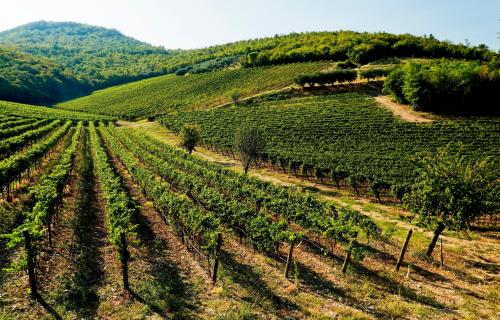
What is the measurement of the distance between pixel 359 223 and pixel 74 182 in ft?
98.2

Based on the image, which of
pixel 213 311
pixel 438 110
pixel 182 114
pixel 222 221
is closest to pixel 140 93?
pixel 182 114

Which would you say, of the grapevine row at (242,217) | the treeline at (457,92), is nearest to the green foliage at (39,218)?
the grapevine row at (242,217)

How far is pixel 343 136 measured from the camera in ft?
214

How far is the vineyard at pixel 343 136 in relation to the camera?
47.5 meters

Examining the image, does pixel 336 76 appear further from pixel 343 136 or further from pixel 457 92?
pixel 343 136

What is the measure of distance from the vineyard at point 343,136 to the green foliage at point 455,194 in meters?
12.0

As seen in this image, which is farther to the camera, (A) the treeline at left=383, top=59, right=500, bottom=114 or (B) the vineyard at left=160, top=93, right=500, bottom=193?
(A) the treeline at left=383, top=59, right=500, bottom=114

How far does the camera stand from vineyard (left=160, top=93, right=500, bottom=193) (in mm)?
47531

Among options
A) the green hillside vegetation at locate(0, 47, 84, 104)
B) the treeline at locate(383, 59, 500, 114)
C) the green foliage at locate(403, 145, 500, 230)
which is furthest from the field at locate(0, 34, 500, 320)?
the green hillside vegetation at locate(0, 47, 84, 104)

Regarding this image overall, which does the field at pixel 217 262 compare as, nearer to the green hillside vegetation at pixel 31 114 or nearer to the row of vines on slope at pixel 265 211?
the row of vines on slope at pixel 265 211

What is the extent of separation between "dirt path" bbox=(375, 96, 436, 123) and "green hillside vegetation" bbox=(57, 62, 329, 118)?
4064cm

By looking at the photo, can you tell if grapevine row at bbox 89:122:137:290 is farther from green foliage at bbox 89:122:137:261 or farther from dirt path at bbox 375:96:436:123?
dirt path at bbox 375:96:436:123

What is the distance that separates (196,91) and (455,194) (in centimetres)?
12019

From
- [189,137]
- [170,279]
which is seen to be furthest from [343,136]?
[170,279]
